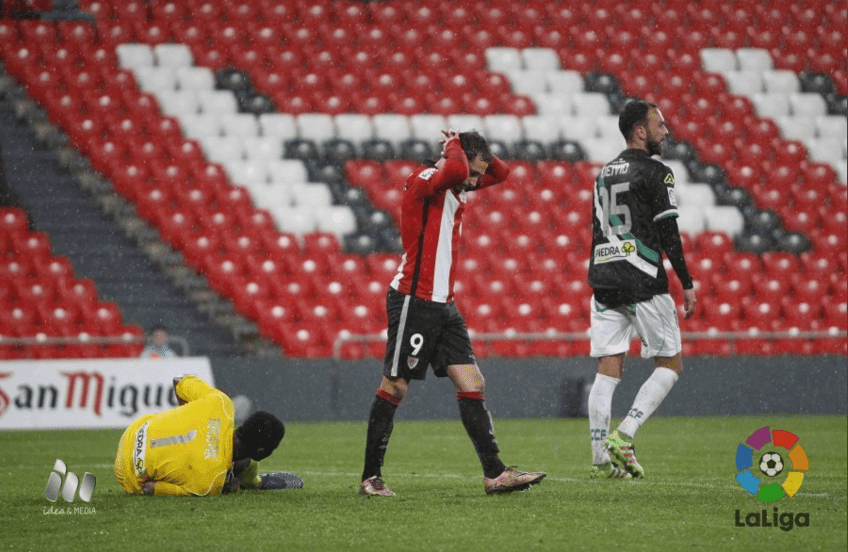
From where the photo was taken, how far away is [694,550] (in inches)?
147

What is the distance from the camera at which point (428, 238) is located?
534cm

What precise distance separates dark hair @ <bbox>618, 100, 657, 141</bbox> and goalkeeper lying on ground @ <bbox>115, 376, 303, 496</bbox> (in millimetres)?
2441

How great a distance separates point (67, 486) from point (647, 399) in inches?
112

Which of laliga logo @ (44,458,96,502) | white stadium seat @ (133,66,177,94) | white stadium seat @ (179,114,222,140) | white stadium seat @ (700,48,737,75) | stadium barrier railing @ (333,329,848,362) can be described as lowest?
laliga logo @ (44,458,96,502)

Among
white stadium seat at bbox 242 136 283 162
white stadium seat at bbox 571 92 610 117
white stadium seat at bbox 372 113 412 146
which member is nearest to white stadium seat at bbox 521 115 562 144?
white stadium seat at bbox 571 92 610 117

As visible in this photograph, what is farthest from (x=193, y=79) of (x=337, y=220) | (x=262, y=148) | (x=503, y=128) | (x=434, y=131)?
(x=503, y=128)

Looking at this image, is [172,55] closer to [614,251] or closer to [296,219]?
[296,219]

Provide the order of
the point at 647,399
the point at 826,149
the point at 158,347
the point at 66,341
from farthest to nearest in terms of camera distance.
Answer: the point at 826,149 < the point at 66,341 < the point at 158,347 < the point at 647,399

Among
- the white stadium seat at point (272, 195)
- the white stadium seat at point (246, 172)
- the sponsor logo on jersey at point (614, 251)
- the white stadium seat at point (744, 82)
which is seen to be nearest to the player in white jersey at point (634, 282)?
the sponsor logo on jersey at point (614, 251)

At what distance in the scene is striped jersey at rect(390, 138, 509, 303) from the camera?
17.3ft

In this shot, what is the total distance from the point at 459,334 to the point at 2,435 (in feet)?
22.2

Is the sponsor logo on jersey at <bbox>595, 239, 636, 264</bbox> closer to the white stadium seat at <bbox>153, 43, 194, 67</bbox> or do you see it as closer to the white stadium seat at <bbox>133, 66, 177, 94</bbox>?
the white stadium seat at <bbox>133, 66, 177, 94</bbox>

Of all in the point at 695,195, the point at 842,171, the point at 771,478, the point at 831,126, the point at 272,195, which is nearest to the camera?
the point at 771,478

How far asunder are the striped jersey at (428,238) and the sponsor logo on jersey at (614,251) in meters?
1.07
